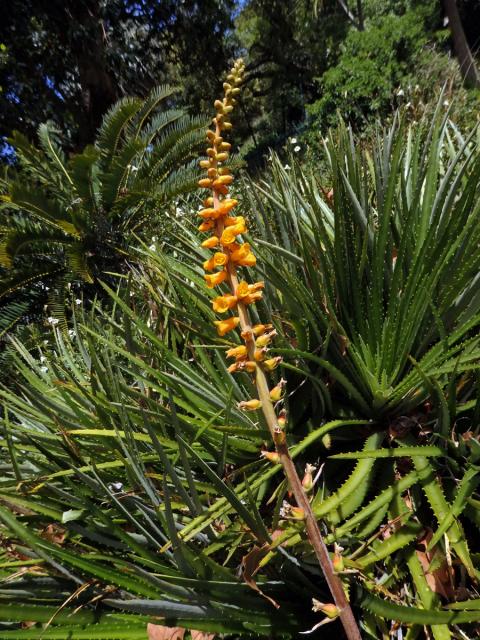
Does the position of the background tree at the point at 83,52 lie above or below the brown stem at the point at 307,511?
above

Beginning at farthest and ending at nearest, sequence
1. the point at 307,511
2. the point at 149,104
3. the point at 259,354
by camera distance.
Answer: the point at 149,104 < the point at 259,354 < the point at 307,511

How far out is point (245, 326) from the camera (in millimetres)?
860

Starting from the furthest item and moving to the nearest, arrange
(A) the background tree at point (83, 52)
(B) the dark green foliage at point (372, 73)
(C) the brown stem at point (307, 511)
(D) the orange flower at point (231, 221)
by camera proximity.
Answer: (B) the dark green foliage at point (372, 73), (A) the background tree at point (83, 52), (D) the orange flower at point (231, 221), (C) the brown stem at point (307, 511)

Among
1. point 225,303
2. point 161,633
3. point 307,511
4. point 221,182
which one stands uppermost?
point 221,182

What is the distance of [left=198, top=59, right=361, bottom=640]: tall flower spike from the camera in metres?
0.71

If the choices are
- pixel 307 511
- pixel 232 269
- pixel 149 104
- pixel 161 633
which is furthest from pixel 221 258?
pixel 149 104

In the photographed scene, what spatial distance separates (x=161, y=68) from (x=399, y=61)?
16.5 ft

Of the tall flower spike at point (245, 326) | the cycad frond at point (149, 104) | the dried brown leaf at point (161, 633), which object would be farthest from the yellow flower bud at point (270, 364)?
the cycad frond at point (149, 104)

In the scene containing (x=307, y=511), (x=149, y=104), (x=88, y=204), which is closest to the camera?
(x=307, y=511)

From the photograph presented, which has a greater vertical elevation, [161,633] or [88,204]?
[88,204]

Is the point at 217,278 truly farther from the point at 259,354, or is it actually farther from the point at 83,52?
the point at 83,52

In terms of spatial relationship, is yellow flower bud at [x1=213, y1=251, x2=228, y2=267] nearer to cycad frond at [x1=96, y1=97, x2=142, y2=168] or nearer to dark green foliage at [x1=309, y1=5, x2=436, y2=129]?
cycad frond at [x1=96, y1=97, x2=142, y2=168]

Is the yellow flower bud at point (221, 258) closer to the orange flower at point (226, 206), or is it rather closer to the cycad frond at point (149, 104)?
the orange flower at point (226, 206)

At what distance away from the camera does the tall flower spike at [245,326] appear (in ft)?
2.33
